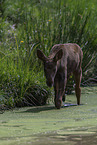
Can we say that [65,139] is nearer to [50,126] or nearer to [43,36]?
[50,126]

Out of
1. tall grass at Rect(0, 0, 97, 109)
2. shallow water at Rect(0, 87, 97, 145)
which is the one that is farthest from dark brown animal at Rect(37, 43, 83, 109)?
tall grass at Rect(0, 0, 97, 109)

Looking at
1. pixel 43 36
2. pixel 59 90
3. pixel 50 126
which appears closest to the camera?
pixel 50 126

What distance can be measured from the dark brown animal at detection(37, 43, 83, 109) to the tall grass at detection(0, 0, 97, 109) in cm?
78

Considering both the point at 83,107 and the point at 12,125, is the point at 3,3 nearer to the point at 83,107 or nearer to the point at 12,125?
the point at 83,107

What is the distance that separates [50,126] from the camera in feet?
18.7

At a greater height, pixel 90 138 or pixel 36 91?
pixel 90 138

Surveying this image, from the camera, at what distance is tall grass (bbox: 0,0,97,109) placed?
28.0 feet

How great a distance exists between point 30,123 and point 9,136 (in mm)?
1066

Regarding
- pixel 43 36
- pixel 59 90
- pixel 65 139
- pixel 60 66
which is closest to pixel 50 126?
pixel 65 139

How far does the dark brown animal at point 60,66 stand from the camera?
291 inches

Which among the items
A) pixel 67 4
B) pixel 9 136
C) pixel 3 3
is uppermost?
pixel 9 136

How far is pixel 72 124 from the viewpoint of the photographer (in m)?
5.85

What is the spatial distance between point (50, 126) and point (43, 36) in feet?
17.2

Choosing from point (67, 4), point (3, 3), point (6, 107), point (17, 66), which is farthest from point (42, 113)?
point (3, 3)
